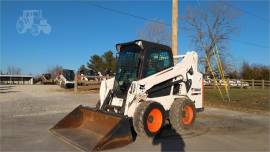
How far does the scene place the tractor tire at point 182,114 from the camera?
752cm

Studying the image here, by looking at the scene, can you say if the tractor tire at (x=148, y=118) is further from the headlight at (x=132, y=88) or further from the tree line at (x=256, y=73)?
the tree line at (x=256, y=73)

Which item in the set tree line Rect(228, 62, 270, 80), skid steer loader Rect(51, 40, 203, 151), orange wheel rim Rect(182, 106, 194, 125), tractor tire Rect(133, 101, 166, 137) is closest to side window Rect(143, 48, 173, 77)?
skid steer loader Rect(51, 40, 203, 151)

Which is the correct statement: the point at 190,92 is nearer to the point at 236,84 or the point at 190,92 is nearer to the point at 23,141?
the point at 23,141

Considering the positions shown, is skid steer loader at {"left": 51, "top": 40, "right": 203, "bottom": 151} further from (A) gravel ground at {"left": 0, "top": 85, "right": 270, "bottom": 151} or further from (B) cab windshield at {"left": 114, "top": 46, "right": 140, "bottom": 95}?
(A) gravel ground at {"left": 0, "top": 85, "right": 270, "bottom": 151}

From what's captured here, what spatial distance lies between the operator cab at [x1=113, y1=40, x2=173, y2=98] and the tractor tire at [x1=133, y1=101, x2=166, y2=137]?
0.85 metres

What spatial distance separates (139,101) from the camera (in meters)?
6.93

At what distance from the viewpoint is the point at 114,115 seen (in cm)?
643

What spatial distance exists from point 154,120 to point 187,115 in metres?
1.54

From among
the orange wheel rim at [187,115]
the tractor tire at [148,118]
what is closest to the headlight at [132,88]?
the tractor tire at [148,118]

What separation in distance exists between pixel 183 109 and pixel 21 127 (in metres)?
4.59

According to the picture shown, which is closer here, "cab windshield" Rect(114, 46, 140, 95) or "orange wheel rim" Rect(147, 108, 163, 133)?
"orange wheel rim" Rect(147, 108, 163, 133)

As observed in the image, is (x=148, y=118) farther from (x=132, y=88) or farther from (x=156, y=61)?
(x=156, y=61)

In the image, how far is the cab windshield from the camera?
7.59 m

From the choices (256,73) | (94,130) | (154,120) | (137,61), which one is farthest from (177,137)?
(256,73)
